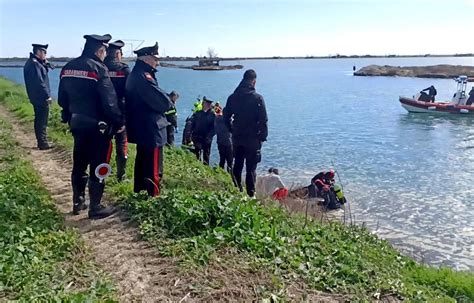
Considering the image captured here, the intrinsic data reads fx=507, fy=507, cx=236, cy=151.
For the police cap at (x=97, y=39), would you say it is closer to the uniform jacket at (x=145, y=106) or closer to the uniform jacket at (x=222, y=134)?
the uniform jacket at (x=145, y=106)

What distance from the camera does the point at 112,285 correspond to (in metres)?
3.85

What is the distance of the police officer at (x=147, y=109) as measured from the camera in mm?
5500

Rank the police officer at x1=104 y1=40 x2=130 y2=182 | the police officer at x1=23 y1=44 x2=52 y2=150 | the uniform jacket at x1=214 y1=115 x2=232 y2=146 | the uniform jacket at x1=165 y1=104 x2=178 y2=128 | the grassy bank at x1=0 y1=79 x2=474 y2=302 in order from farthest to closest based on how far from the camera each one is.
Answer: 1. the uniform jacket at x1=214 y1=115 x2=232 y2=146
2. the police officer at x1=23 y1=44 x2=52 y2=150
3. the police officer at x1=104 y1=40 x2=130 y2=182
4. the uniform jacket at x1=165 y1=104 x2=178 y2=128
5. the grassy bank at x1=0 y1=79 x2=474 y2=302

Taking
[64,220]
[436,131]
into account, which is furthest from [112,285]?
[436,131]

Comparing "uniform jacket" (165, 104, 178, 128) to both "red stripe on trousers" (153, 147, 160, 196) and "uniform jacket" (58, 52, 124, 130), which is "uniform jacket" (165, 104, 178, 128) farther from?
"uniform jacket" (58, 52, 124, 130)

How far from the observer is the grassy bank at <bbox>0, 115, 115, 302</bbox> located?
12.0 ft

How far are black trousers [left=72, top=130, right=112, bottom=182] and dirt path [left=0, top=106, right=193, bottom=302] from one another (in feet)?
1.79

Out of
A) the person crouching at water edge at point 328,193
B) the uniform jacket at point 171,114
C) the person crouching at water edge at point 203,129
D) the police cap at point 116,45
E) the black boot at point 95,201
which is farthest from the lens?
the person crouching at water edge at point 203,129

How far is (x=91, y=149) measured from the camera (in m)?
5.36

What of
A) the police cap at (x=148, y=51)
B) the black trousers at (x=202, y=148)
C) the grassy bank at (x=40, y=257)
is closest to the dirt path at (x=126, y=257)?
the grassy bank at (x=40, y=257)

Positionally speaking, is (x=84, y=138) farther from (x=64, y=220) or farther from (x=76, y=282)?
(x=76, y=282)

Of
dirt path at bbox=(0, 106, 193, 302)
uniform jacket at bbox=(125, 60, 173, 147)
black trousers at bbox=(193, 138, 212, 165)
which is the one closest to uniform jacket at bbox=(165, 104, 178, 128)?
uniform jacket at bbox=(125, 60, 173, 147)

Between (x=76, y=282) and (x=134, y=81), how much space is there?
7.96 ft

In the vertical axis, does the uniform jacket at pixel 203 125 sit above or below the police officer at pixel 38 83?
below
